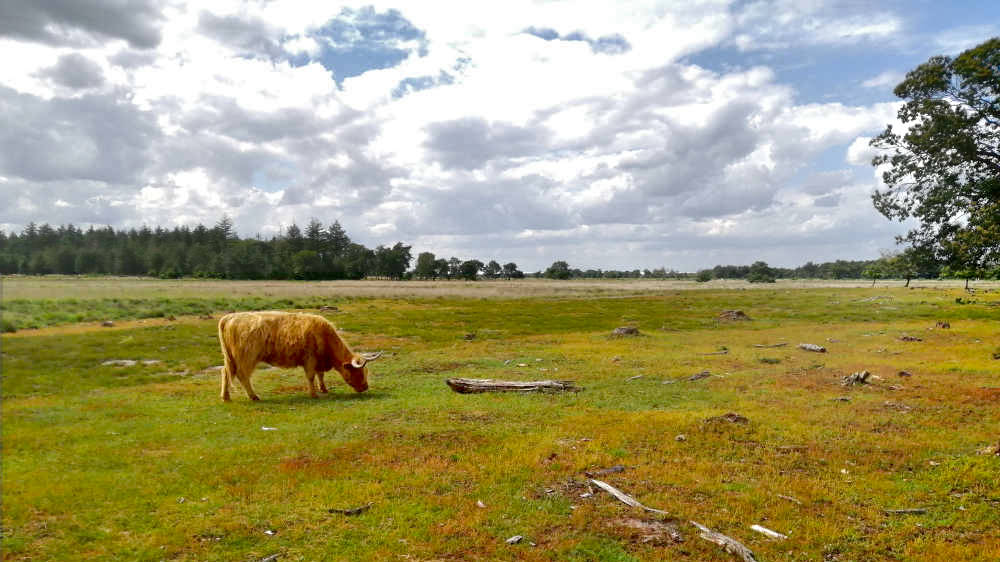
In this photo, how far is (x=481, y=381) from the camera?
20.0 m

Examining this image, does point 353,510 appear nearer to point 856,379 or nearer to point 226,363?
point 226,363

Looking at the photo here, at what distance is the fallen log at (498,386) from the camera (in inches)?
771

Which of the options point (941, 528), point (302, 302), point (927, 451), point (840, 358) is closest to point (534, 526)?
point (941, 528)

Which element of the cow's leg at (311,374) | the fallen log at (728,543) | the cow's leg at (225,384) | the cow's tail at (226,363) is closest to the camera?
the fallen log at (728,543)

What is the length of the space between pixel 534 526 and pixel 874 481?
7.34m

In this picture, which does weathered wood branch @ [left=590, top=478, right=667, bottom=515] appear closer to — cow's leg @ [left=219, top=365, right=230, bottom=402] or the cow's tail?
the cow's tail

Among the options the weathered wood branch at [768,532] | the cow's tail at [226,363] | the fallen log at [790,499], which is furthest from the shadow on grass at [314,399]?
the weathered wood branch at [768,532]

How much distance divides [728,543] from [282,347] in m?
15.1

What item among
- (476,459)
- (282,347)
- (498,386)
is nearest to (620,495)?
(476,459)

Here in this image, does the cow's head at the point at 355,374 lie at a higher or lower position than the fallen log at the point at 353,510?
higher

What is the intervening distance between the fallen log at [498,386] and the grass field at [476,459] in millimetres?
680

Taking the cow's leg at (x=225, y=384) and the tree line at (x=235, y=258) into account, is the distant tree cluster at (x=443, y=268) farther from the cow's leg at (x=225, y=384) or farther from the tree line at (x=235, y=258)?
the cow's leg at (x=225, y=384)

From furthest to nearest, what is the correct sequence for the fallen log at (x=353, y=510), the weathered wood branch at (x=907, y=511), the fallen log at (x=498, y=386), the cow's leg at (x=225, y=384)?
the fallen log at (x=498, y=386), the cow's leg at (x=225, y=384), the weathered wood branch at (x=907, y=511), the fallen log at (x=353, y=510)

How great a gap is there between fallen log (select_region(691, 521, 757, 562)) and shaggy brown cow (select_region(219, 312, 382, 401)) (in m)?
13.6
